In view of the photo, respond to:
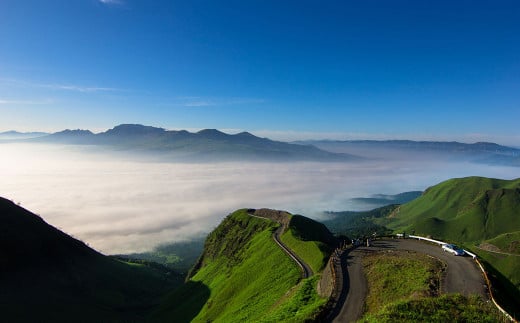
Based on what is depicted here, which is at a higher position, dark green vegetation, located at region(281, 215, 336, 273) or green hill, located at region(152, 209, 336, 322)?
dark green vegetation, located at region(281, 215, 336, 273)

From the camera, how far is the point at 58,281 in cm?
12581

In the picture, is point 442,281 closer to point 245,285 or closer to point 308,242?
point 308,242

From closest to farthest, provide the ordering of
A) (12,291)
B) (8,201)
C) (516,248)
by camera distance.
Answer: (12,291) → (8,201) → (516,248)

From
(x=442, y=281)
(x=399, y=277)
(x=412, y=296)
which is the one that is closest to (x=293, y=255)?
(x=399, y=277)

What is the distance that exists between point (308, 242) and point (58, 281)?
→ 105 m

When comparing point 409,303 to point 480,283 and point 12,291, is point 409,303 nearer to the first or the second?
point 480,283

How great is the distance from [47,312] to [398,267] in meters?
104

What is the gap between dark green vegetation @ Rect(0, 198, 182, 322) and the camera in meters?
102

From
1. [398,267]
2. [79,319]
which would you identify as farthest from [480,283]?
[79,319]

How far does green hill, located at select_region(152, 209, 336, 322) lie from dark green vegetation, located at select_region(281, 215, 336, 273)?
1.54 m

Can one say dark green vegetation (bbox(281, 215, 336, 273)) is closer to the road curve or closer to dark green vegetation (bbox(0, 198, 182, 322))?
the road curve

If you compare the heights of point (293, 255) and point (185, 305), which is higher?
point (293, 255)

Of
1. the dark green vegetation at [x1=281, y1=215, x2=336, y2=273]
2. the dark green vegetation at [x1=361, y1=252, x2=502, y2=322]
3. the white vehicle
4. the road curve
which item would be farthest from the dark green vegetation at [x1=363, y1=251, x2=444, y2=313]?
the road curve

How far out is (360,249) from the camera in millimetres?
60719
